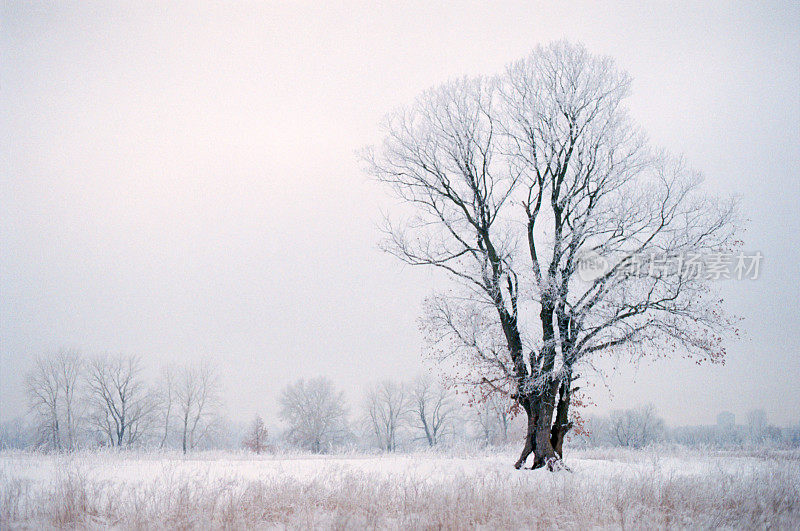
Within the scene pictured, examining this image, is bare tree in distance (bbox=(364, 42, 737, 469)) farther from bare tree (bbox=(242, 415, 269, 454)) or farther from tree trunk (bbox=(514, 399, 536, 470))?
bare tree (bbox=(242, 415, 269, 454))

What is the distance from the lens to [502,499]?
273 inches

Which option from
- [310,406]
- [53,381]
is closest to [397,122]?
[53,381]

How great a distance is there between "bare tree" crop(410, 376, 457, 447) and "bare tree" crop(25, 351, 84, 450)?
35772mm

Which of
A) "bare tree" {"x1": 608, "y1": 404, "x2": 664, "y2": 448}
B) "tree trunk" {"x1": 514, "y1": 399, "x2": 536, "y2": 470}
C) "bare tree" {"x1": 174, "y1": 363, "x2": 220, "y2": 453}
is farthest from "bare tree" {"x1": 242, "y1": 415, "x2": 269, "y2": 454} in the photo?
"bare tree" {"x1": 608, "y1": 404, "x2": 664, "y2": 448}

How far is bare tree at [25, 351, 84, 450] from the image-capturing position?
39.1 m

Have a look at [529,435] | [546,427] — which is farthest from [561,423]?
[529,435]

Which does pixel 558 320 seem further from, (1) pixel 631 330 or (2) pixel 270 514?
(2) pixel 270 514

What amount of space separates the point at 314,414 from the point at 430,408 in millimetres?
14514

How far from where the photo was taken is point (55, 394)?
39.9 metres

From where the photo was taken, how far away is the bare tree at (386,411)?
194 feet

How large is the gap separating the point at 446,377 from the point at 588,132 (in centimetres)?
846

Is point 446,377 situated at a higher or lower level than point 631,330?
lower

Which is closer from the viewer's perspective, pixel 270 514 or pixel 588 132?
pixel 270 514

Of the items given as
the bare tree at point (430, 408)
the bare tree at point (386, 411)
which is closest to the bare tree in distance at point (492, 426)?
the bare tree at point (430, 408)
